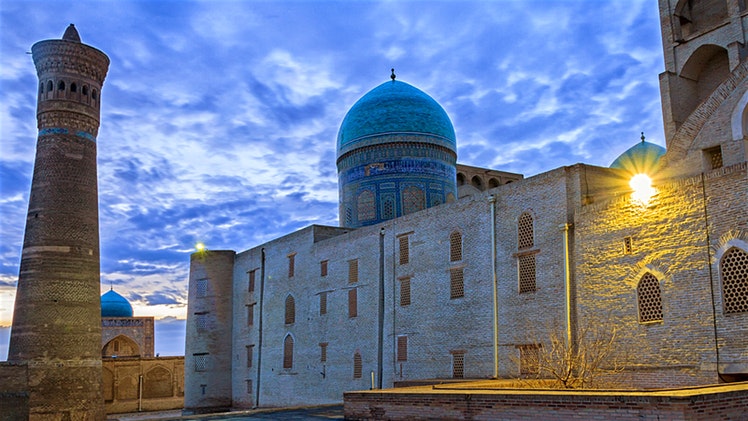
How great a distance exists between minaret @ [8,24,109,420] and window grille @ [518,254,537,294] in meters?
13.7

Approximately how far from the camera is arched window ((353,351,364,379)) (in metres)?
24.6

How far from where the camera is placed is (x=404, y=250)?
2327 cm

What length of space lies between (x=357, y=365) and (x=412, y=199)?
7918 millimetres

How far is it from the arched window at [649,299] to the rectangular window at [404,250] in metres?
8.56

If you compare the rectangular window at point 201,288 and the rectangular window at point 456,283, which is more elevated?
the rectangular window at point 201,288

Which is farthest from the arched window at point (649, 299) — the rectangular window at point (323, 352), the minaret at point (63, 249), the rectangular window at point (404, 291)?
the minaret at point (63, 249)

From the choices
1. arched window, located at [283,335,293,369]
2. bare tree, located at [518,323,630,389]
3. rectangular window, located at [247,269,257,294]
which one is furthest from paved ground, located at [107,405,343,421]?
rectangular window, located at [247,269,257,294]

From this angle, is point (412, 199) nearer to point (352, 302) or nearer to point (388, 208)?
point (388, 208)

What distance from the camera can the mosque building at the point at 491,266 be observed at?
1488 cm

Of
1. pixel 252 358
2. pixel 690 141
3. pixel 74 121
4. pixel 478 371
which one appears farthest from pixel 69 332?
pixel 690 141

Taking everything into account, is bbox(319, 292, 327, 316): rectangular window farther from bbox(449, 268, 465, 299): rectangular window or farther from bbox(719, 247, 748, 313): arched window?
bbox(719, 247, 748, 313): arched window

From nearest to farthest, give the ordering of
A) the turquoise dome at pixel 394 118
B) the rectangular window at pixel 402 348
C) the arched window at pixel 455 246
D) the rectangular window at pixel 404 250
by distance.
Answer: the arched window at pixel 455 246 → the rectangular window at pixel 402 348 → the rectangular window at pixel 404 250 → the turquoise dome at pixel 394 118

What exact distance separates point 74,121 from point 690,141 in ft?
Result: 60.6

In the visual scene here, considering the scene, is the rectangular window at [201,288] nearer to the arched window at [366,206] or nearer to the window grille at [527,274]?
the arched window at [366,206]
